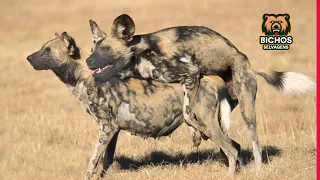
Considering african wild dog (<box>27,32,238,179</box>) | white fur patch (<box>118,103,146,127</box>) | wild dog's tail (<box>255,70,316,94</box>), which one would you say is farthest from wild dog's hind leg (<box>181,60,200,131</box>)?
wild dog's tail (<box>255,70,316,94</box>)

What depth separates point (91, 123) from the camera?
10.7 m

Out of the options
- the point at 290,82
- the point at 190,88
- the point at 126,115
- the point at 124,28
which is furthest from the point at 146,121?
the point at 290,82

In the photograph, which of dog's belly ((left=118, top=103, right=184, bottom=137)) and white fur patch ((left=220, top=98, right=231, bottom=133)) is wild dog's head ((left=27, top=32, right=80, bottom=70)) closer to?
dog's belly ((left=118, top=103, right=184, bottom=137))

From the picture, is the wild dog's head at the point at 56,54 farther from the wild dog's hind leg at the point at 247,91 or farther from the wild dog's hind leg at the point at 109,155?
the wild dog's hind leg at the point at 247,91

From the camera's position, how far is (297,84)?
27.6ft

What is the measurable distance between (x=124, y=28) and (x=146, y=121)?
116 centimetres

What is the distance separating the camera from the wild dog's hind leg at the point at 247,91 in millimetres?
7953

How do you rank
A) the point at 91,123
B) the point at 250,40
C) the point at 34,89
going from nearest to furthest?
1. the point at 91,123
2. the point at 34,89
3. the point at 250,40

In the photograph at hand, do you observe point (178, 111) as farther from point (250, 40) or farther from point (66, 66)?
point (250, 40)

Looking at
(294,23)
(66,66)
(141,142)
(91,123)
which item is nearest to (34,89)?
(91,123)

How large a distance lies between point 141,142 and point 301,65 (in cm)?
749

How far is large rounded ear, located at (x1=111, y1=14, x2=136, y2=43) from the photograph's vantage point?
24.4 ft

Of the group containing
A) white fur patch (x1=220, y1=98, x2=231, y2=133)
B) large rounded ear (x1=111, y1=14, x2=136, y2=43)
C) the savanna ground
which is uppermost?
large rounded ear (x1=111, y1=14, x2=136, y2=43)

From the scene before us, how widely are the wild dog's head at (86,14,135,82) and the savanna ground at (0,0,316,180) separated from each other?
1296mm
